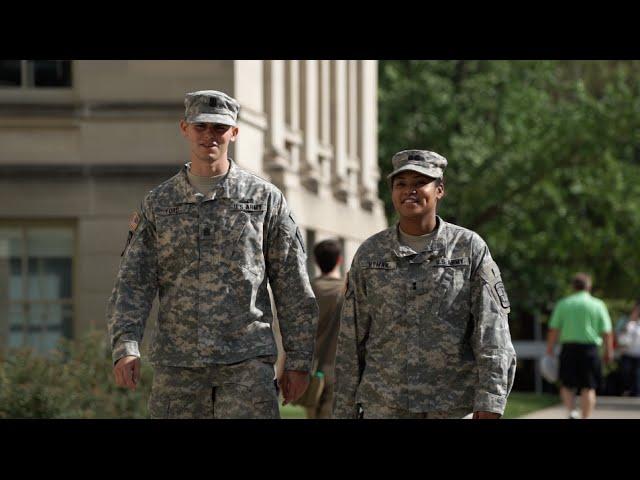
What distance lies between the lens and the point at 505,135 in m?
41.2

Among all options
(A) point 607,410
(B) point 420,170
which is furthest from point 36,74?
(B) point 420,170

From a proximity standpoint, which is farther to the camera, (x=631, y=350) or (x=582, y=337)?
(x=631, y=350)

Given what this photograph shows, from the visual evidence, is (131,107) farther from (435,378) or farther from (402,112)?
(402,112)

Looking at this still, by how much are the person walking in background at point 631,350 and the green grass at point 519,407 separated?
1.49m

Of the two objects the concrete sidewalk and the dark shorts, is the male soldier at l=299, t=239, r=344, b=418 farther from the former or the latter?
the concrete sidewalk

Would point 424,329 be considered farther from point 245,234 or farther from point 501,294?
point 245,234

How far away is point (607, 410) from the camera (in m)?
28.1

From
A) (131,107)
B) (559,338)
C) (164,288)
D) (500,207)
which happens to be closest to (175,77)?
(131,107)

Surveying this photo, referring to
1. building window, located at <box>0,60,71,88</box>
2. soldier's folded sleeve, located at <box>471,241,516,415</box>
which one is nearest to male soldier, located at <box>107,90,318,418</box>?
soldier's folded sleeve, located at <box>471,241,516,415</box>

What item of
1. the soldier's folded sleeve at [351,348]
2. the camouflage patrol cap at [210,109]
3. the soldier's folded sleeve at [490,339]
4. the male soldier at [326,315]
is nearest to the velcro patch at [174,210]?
the camouflage patrol cap at [210,109]

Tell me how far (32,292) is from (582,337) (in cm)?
703

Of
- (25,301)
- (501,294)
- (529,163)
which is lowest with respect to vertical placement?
(501,294)
